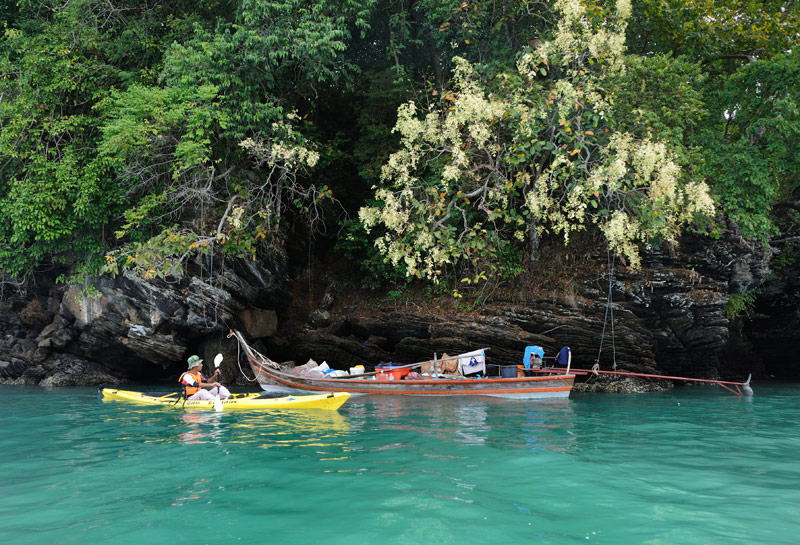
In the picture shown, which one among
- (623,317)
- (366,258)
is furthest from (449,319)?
(623,317)

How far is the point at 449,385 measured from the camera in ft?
49.2

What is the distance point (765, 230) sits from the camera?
15.6 m

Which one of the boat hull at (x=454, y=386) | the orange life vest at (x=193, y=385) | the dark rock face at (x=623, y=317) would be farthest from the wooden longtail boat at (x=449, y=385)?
the orange life vest at (x=193, y=385)

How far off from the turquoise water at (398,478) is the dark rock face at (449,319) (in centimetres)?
557

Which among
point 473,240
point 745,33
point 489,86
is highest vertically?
point 745,33

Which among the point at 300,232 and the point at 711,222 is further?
the point at 300,232

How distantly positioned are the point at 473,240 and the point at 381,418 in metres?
5.96

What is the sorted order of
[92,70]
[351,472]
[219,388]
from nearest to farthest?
[351,472], [219,388], [92,70]

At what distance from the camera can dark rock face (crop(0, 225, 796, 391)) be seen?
55.9 feet

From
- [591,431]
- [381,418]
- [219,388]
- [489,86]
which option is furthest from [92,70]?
[591,431]

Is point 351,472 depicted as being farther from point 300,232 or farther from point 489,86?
point 300,232

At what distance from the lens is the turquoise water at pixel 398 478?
15.5 feet

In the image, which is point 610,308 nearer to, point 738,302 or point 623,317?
point 623,317

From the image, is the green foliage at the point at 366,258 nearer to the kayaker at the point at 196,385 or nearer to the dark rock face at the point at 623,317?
the dark rock face at the point at 623,317
